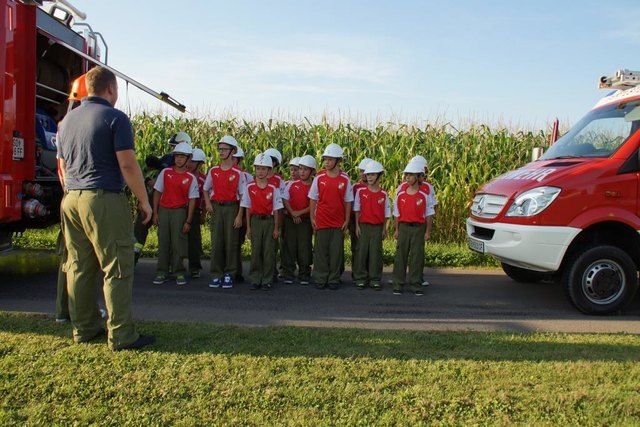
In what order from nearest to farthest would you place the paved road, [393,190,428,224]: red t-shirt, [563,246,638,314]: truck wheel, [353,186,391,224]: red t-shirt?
the paved road
[563,246,638,314]: truck wheel
[393,190,428,224]: red t-shirt
[353,186,391,224]: red t-shirt

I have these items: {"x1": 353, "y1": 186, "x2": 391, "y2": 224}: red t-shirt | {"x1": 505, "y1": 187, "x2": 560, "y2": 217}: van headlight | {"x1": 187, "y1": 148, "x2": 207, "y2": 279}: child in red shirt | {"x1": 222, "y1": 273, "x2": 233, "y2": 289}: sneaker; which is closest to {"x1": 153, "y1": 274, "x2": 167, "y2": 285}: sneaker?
{"x1": 187, "y1": 148, "x2": 207, "y2": 279}: child in red shirt

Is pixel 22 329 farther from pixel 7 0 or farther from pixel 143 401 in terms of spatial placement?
pixel 7 0

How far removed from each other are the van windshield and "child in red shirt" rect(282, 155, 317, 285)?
3178mm

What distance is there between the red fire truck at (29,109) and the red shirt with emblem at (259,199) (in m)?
1.82

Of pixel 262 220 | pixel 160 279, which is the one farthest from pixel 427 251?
pixel 160 279

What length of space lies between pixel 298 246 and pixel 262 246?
30.4 inches

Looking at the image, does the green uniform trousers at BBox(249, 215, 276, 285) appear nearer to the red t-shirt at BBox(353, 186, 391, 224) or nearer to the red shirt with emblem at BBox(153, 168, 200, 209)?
the red shirt with emblem at BBox(153, 168, 200, 209)

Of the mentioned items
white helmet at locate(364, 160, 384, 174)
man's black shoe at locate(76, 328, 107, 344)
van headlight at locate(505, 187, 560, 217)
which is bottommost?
man's black shoe at locate(76, 328, 107, 344)

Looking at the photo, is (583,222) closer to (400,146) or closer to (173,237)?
(173,237)

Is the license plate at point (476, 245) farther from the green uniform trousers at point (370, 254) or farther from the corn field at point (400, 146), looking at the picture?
the corn field at point (400, 146)

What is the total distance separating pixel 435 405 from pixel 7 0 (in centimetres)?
578

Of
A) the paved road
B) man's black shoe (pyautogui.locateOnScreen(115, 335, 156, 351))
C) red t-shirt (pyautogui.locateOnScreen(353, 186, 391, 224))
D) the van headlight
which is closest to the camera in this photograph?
man's black shoe (pyautogui.locateOnScreen(115, 335, 156, 351))

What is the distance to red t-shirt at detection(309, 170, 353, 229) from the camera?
7.86 metres

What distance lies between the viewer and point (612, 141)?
6.88 metres
